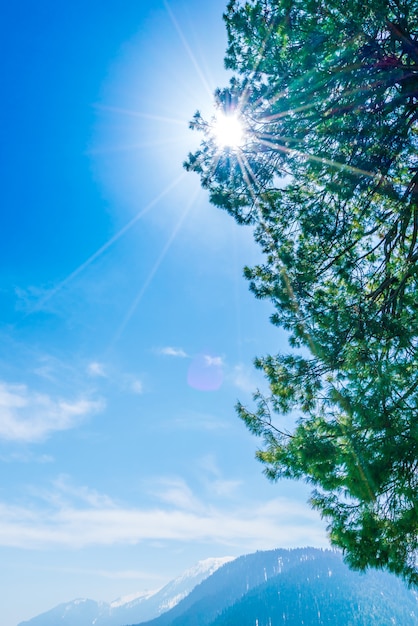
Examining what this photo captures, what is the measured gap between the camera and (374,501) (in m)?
5.02

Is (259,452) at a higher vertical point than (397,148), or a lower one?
lower

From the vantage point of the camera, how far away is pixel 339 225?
7.89 metres

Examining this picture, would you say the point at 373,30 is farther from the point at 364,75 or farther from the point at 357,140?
the point at 357,140

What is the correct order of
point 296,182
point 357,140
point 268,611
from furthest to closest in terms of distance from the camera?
point 268,611
point 296,182
point 357,140

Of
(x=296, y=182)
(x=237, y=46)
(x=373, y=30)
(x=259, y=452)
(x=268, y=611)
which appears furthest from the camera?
(x=268, y=611)

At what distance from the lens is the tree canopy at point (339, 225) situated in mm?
4965

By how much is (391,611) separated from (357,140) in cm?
26892

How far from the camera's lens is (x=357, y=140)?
6.98m

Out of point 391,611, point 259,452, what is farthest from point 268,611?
point 259,452

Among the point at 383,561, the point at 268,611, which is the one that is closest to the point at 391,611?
the point at 268,611

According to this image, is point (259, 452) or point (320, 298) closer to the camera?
point (259, 452)

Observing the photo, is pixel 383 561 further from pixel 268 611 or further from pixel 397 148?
pixel 268 611

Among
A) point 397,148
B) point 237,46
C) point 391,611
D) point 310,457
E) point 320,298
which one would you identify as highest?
point 237,46

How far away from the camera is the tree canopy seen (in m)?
4.96
